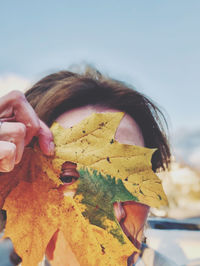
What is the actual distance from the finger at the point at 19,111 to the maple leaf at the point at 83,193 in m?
0.10

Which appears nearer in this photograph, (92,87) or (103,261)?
(103,261)

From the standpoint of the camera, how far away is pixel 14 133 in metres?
0.52

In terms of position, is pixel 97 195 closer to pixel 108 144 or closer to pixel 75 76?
pixel 108 144

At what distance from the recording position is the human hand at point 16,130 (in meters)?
0.50

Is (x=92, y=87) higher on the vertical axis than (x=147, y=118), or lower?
higher

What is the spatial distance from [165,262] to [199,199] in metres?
3.60

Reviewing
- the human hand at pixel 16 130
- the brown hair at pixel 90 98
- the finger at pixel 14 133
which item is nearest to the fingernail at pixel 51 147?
the human hand at pixel 16 130

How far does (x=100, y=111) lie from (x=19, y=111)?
48cm

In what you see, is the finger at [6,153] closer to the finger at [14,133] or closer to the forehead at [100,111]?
the finger at [14,133]

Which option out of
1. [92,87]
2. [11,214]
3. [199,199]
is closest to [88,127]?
[11,214]

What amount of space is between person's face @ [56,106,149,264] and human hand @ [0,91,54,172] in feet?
0.83

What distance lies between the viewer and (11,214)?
0.65 m

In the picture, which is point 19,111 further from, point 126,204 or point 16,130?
point 126,204

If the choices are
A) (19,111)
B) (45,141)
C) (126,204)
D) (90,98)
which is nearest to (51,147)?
(45,141)
